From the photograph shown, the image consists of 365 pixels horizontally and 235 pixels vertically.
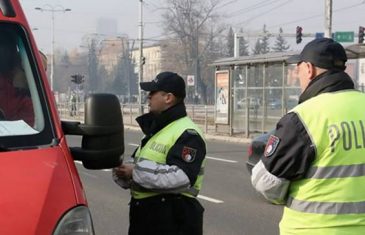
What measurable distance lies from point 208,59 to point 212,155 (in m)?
68.3

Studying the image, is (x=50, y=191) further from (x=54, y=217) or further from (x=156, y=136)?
(x=156, y=136)

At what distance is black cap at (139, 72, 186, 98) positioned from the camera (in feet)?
11.4

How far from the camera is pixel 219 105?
22812 mm

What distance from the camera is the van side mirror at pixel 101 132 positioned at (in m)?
2.85

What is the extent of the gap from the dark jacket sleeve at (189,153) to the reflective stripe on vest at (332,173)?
821mm

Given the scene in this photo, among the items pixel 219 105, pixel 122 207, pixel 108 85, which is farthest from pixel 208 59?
pixel 122 207

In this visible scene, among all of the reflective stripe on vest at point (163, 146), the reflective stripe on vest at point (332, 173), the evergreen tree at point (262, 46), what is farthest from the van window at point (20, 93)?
the evergreen tree at point (262, 46)

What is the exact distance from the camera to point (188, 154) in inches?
131

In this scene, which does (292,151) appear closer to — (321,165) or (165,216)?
(321,165)

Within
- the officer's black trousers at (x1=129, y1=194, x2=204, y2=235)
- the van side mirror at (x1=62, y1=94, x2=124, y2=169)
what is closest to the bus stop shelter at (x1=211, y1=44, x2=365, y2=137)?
the officer's black trousers at (x1=129, y1=194, x2=204, y2=235)

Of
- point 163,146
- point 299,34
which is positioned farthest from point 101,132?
point 299,34

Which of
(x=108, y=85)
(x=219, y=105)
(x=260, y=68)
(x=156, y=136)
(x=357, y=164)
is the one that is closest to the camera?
(x=357, y=164)

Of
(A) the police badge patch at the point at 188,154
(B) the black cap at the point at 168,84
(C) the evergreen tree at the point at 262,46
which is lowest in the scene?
(A) the police badge patch at the point at 188,154

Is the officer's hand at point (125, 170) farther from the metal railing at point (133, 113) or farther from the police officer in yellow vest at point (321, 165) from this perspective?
the metal railing at point (133, 113)
